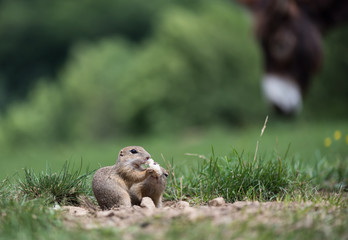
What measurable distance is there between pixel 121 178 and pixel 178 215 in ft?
3.54

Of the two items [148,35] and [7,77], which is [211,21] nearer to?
[148,35]

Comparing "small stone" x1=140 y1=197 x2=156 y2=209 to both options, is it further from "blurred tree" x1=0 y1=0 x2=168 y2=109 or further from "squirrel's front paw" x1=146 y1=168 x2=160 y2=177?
"blurred tree" x1=0 y1=0 x2=168 y2=109

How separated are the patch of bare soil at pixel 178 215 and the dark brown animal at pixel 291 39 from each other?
6.47m

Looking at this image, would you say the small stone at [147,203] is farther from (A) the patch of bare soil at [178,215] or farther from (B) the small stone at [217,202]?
(B) the small stone at [217,202]

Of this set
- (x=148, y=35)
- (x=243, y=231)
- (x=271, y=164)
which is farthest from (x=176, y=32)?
(x=243, y=231)

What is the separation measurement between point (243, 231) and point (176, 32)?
83.9 ft

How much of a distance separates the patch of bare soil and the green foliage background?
1220 cm

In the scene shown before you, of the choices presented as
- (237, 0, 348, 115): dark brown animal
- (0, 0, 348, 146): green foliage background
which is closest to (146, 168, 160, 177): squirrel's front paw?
(237, 0, 348, 115): dark brown animal

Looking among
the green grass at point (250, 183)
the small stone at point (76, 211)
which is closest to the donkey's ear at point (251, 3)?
the green grass at point (250, 183)

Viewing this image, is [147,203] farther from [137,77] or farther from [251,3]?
[137,77]

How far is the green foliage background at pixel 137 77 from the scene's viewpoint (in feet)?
89.2

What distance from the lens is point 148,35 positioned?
46.2 meters

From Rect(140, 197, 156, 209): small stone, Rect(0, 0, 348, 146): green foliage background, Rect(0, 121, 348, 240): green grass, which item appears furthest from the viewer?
Rect(0, 0, 348, 146): green foliage background

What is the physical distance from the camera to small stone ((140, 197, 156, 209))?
438 centimetres
